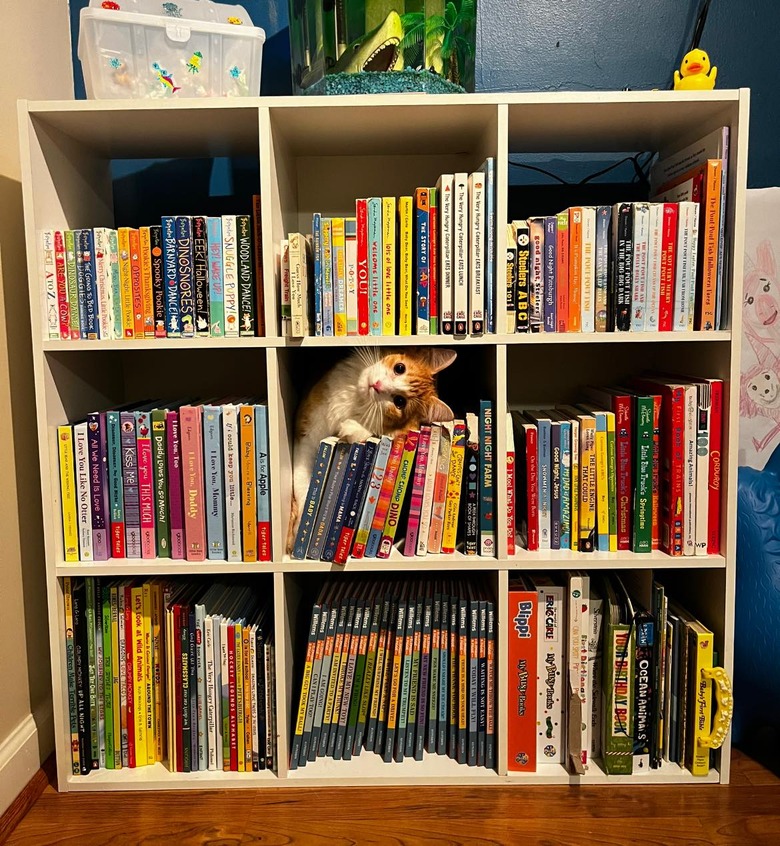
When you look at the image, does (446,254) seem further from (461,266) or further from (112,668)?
(112,668)

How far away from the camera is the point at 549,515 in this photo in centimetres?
131

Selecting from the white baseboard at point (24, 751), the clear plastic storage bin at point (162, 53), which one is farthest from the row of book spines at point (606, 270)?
the white baseboard at point (24, 751)

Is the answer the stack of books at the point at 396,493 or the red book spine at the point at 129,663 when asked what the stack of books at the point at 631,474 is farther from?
the red book spine at the point at 129,663

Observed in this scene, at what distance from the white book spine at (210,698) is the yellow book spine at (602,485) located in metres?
0.73

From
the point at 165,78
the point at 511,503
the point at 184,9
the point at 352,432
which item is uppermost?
the point at 184,9

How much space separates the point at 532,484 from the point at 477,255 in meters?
0.42

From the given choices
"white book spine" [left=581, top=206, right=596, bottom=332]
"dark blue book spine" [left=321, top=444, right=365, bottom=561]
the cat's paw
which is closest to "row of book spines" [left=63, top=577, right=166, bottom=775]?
"dark blue book spine" [left=321, top=444, right=365, bottom=561]

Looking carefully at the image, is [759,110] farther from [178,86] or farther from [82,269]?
[82,269]

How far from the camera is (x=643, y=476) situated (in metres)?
1.29

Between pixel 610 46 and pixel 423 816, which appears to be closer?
pixel 423 816

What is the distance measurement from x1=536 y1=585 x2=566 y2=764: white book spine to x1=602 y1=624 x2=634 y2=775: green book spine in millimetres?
86

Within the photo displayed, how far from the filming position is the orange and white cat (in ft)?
4.30

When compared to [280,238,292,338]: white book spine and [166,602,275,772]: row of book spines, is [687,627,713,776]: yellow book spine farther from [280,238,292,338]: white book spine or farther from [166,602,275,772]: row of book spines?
[280,238,292,338]: white book spine

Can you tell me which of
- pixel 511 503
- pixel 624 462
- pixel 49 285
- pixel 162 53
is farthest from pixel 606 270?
pixel 49 285
